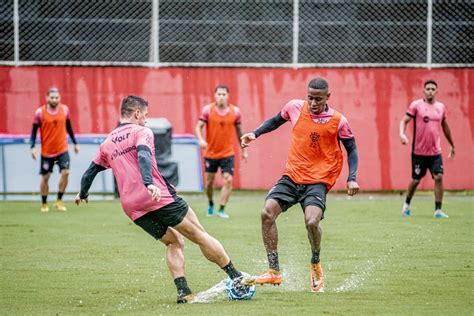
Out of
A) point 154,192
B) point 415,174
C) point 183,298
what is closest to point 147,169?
point 154,192

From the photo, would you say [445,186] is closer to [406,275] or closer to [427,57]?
[427,57]

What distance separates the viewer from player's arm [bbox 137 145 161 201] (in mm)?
Result: 8180

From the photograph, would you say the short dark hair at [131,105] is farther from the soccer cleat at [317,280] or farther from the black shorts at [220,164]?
the black shorts at [220,164]

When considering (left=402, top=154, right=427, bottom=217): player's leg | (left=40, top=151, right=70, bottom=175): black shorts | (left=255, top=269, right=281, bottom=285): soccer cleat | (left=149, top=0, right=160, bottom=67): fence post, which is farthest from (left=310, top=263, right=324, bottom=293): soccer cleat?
(left=149, top=0, right=160, bottom=67): fence post

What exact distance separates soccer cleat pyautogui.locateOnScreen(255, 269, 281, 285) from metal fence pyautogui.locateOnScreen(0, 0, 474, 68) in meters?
13.5

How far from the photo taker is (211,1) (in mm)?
22516

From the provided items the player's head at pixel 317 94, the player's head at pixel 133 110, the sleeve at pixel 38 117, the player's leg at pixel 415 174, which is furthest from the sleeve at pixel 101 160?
the sleeve at pixel 38 117

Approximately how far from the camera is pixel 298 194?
977 cm

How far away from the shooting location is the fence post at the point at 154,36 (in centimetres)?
2217

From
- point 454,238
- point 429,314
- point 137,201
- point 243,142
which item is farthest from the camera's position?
point 454,238

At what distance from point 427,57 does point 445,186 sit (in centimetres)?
292

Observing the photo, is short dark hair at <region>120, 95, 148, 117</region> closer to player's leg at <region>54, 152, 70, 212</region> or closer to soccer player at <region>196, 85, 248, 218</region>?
soccer player at <region>196, 85, 248, 218</region>

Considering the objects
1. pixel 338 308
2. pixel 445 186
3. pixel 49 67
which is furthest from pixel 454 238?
pixel 49 67

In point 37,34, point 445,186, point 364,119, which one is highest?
point 37,34
